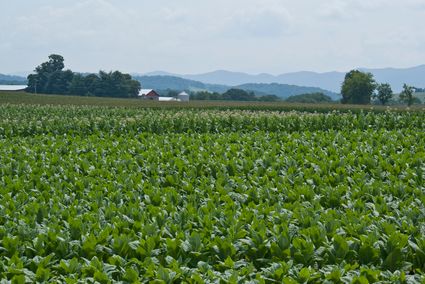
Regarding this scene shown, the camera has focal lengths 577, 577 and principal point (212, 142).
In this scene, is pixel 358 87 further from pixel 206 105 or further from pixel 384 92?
pixel 206 105

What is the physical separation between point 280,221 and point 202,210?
0.99 m

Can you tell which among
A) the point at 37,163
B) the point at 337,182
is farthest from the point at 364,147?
the point at 37,163

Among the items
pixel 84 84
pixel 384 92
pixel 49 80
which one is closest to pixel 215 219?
pixel 384 92

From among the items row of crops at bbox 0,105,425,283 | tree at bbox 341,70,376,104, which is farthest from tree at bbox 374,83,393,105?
row of crops at bbox 0,105,425,283

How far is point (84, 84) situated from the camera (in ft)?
354

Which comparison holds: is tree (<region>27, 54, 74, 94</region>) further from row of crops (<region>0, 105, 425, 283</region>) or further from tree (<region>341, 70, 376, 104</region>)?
row of crops (<region>0, 105, 425, 283</region>)

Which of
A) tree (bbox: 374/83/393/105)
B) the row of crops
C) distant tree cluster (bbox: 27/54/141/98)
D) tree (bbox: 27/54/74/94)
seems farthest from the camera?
tree (bbox: 27/54/74/94)

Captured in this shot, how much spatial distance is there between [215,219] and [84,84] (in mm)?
104950

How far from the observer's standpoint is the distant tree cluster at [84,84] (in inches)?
4198

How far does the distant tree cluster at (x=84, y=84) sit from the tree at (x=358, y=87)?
133 feet

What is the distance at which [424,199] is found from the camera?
7.52 meters

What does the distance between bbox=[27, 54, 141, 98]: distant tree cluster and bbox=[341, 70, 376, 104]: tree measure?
40510mm

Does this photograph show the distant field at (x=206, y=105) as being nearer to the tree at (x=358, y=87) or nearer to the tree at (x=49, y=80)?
the tree at (x=358, y=87)

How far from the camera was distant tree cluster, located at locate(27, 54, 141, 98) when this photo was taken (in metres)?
107
